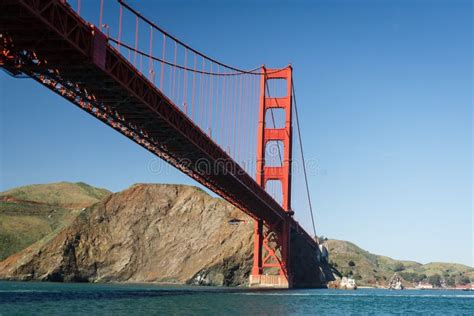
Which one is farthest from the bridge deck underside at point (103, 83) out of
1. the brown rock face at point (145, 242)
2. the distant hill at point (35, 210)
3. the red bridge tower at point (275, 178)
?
the distant hill at point (35, 210)

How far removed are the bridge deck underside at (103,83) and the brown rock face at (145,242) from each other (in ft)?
148

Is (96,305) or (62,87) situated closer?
(62,87)

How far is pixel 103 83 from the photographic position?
112ft

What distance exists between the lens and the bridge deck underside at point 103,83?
26.4 meters

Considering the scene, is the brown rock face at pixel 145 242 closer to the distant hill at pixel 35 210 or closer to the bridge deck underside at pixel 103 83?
the distant hill at pixel 35 210

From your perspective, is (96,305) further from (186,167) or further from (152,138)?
(186,167)

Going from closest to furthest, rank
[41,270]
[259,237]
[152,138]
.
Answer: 1. [152,138]
2. [259,237]
3. [41,270]

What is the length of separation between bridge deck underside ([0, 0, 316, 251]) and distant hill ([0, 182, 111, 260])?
2892 inches

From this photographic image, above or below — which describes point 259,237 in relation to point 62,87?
below

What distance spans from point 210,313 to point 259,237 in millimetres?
48196

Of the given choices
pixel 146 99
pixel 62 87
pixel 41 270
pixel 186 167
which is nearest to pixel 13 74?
pixel 62 87

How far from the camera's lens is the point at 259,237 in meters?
80.7

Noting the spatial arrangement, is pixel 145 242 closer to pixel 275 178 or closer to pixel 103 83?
pixel 275 178

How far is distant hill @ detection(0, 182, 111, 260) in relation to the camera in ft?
434
